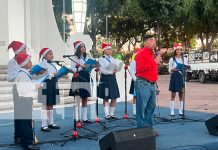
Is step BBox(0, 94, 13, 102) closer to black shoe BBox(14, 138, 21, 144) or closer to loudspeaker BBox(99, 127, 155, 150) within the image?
black shoe BBox(14, 138, 21, 144)

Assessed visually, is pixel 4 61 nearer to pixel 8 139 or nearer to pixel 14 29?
pixel 14 29

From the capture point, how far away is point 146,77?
269 inches

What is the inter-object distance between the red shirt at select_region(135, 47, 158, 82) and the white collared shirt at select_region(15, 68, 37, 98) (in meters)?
1.78

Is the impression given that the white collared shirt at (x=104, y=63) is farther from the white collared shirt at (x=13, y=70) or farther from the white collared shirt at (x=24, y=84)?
the white collared shirt at (x=24, y=84)

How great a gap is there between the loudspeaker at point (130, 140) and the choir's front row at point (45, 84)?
1.50m

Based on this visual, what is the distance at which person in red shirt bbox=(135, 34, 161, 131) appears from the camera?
6.79 meters

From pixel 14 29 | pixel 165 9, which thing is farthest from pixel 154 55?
pixel 165 9

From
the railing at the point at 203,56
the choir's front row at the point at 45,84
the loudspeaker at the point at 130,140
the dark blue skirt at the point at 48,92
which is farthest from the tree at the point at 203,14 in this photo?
the loudspeaker at the point at 130,140

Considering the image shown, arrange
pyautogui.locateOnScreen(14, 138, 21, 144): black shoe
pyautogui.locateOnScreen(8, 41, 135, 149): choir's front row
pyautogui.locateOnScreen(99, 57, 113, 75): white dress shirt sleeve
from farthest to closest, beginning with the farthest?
pyautogui.locateOnScreen(99, 57, 113, 75): white dress shirt sleeve < pyautogui.locateOnScreen(14, 138, 21, 144): black shoe < pyautogui.locateOnScreen(8, 41, 135, 149): choir's front row

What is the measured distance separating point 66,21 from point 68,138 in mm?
8322

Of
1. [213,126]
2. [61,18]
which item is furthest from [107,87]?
[61,18]

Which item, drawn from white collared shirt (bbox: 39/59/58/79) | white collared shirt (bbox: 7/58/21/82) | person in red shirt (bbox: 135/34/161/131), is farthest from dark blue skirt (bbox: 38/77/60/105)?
person in red shirt (bbox: 135/34/161/131)

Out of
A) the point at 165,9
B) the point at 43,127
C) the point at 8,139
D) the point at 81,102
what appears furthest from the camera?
the point at 165,9

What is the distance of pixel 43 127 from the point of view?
8.06 meters
